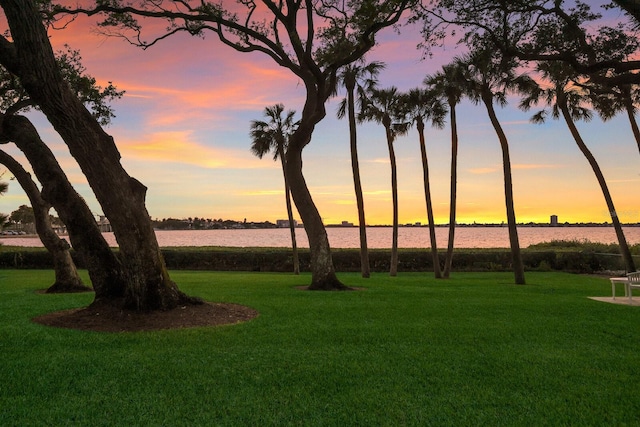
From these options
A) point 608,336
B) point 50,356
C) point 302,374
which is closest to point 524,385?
point 302,374

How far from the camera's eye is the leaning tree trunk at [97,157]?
7566 millimetres

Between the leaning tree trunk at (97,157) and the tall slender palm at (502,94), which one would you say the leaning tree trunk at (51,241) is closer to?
the leaning tree trunk at (97,157)

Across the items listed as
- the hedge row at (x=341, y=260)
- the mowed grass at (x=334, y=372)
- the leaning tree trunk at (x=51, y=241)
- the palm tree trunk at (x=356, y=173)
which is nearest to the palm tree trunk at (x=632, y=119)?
the hedge row at (x=341, y=260)

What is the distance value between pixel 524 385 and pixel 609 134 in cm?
2266

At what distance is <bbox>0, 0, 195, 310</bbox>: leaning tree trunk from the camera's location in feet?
24.8

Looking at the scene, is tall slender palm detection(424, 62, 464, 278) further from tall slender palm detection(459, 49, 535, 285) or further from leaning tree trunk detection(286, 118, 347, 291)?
leaning tree trunk detection(286, 118, 347, 291)

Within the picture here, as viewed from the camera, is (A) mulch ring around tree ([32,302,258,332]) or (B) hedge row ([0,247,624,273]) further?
(B) hedge row ([0,247,624,273])

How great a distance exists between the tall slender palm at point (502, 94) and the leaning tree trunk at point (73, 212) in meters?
15.5

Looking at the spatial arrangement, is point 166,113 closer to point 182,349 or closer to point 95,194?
point 95,194

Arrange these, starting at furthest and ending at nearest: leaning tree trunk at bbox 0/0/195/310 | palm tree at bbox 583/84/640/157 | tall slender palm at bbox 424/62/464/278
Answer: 1. tall slender palm at bbox 424/62/464/278
2. palm tree at bbox 583/84/640/157
3. leaning tree trunk at bbox 0/0/195/310

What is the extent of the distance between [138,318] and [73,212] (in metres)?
2.97

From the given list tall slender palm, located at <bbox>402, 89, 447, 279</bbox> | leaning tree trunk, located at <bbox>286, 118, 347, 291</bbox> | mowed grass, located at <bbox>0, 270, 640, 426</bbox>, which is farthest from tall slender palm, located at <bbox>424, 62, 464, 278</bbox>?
mowed grass, located at <bbox>0, 270, 640, 426</bbox>

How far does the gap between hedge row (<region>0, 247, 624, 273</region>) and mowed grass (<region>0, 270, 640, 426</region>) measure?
1891 centimetres

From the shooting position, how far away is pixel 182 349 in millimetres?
6457
